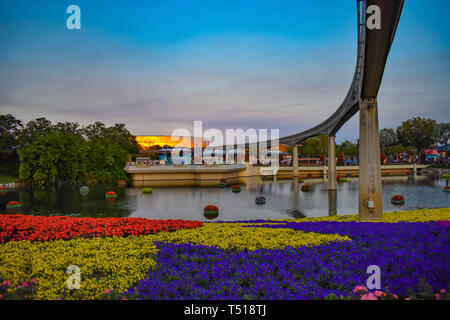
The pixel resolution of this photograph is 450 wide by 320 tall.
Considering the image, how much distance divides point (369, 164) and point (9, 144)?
6252 cm

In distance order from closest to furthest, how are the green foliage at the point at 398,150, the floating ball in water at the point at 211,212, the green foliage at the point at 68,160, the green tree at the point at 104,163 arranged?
1. the floating ball in water at the point at 211,212
2. the green foliage at the point at 68,160
3. the green tree at the point at 104,163
4. the green foliage at the point at 398,150

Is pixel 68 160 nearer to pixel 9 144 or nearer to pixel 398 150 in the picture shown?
pixel 9 144

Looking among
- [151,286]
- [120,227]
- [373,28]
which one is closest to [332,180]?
[373,28]

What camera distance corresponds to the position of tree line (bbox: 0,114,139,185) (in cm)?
4938

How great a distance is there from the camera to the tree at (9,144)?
55.4 meters

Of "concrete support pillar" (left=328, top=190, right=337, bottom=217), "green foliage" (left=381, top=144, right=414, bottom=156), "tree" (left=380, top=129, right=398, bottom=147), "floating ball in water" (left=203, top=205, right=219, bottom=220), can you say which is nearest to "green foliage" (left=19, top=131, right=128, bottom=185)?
"floating ball in water" (left=203, top=205, right=219, bottom=220)

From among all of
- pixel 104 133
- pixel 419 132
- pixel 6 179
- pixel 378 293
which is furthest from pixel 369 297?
pixel 419 132

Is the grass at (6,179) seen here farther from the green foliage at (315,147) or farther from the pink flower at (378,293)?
the green foliage at (315,147)

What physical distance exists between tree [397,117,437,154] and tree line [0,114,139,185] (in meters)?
100

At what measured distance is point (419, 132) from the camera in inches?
4178

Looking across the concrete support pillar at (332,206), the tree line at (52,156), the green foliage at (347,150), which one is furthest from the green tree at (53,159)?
the green foliage at (347,150)

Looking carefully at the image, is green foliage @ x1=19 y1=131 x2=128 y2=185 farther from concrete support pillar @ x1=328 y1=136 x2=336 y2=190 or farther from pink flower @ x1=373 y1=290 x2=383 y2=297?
pink flower @ x1=373 y1=290 x2=383 y2=297
